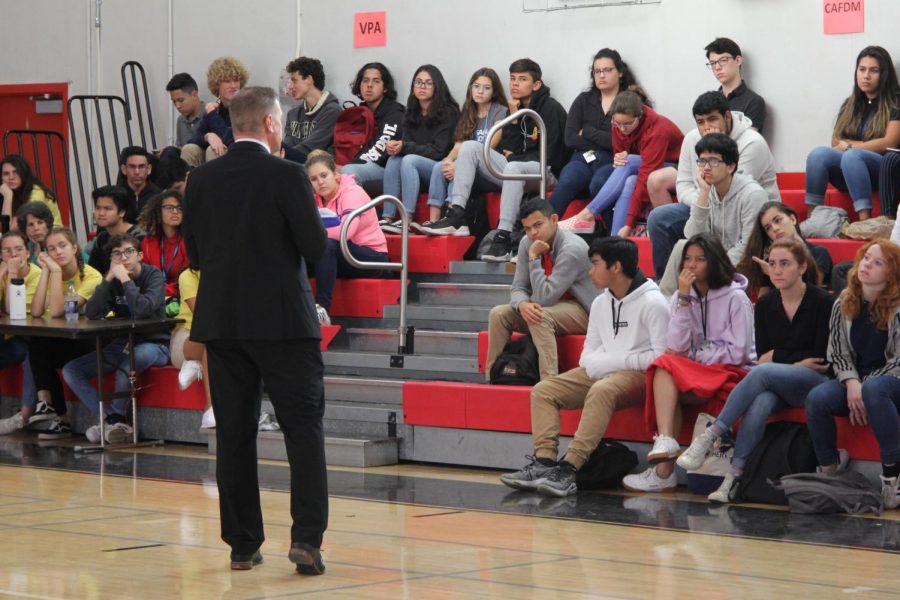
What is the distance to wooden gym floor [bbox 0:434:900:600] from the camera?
14.7 ft

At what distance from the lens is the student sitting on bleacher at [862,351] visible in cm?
611

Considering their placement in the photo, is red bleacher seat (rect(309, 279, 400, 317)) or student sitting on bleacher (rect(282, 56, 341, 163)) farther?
student sitting on bleacher (rect(282, 56, 341, 163))

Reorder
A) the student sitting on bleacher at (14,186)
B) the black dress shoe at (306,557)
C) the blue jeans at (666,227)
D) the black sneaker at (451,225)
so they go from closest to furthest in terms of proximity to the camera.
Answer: the black dress shoe at (306,557) → the blue jeans at (666,227) → the black sneaker at (451,225) → the student sitting on bleacher at (14,186)

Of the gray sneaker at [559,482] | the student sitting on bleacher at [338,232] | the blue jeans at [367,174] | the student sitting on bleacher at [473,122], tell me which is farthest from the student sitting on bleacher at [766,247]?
the blue jeans at [367,174]

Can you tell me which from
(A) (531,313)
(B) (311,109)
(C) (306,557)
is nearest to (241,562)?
(C) (306,557)

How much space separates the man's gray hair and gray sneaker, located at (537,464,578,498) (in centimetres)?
253

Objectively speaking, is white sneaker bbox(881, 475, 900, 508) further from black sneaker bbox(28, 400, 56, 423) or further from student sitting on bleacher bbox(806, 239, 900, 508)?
black sneaker bbox(28, 400, 56, 423)

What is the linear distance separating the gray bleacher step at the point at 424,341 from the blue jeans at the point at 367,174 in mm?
1612

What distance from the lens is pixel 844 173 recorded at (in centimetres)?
804

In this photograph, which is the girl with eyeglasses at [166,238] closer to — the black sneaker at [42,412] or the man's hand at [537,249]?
the black sneaker at [42,412]

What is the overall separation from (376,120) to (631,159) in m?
2.37

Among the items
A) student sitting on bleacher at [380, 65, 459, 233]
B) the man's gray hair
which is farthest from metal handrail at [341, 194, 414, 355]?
the man's gray hair

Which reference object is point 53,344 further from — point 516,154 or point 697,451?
point 697,451

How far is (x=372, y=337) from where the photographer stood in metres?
8.84
